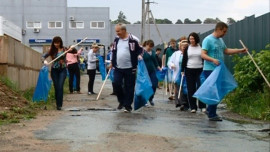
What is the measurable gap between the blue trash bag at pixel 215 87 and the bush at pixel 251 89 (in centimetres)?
127

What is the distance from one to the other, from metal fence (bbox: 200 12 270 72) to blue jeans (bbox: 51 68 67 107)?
496cm

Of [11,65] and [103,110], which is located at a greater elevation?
[11,65]

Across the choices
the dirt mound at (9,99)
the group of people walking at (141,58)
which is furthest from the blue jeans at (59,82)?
the dirt mound at (9,99)

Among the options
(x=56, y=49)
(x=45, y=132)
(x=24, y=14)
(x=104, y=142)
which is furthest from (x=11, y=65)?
(x=24, y=14)

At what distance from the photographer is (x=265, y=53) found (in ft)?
42.3

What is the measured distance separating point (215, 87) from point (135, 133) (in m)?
2.56

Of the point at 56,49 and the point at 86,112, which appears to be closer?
the point at 86,112

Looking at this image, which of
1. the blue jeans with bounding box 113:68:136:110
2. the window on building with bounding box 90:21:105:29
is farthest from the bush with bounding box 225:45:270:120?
the window on building with bounding box 90:21:105:29

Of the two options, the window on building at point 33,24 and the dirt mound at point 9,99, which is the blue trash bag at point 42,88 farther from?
the window on building at point 33,24

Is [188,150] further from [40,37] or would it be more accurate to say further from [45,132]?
[40,37]

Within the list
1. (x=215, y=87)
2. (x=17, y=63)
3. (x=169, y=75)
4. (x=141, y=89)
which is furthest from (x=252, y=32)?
(x=17, y=63)

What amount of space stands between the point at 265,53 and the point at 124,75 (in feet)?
10.4

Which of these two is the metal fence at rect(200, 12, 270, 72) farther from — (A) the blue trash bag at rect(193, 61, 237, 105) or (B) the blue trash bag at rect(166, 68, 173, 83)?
(A) the blue trash bag at rect(193, 61, 237, 105)

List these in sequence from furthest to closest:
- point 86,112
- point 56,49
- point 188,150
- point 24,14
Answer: point 24,14
point 56,49
point 86,112
point 188,150
